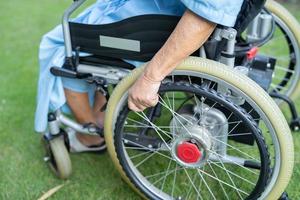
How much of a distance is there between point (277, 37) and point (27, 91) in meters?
1.49

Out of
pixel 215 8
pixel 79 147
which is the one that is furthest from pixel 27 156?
pixel 215 8

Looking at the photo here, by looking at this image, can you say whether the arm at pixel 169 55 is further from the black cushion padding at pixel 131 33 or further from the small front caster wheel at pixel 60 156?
the small front caster wheel at pixel 60 156

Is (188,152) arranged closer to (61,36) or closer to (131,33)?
(131,33)

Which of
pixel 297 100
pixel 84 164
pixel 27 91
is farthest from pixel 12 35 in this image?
pixel 297 100

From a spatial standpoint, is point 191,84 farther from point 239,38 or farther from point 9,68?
point 9,68

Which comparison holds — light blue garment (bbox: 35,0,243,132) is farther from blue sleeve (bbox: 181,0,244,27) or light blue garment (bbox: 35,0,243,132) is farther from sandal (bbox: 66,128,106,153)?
sandal (bbox: 66,128,106,153)

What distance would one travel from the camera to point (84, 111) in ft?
5.49

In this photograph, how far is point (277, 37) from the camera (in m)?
2.66

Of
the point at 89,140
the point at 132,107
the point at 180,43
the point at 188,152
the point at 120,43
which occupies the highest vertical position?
the point at 180,43

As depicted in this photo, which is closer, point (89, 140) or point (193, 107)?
point (193, 107)

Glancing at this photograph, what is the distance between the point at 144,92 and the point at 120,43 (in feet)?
0.74

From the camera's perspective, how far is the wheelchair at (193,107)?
1.20 meters

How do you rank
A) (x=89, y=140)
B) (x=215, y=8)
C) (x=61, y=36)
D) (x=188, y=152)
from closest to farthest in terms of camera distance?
1. (x=215, y=8)
2. (x=188, y=152)
3. (x=61, y=36)
4. (x=89, y=140)

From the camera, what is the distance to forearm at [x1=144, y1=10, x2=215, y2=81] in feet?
3.71
